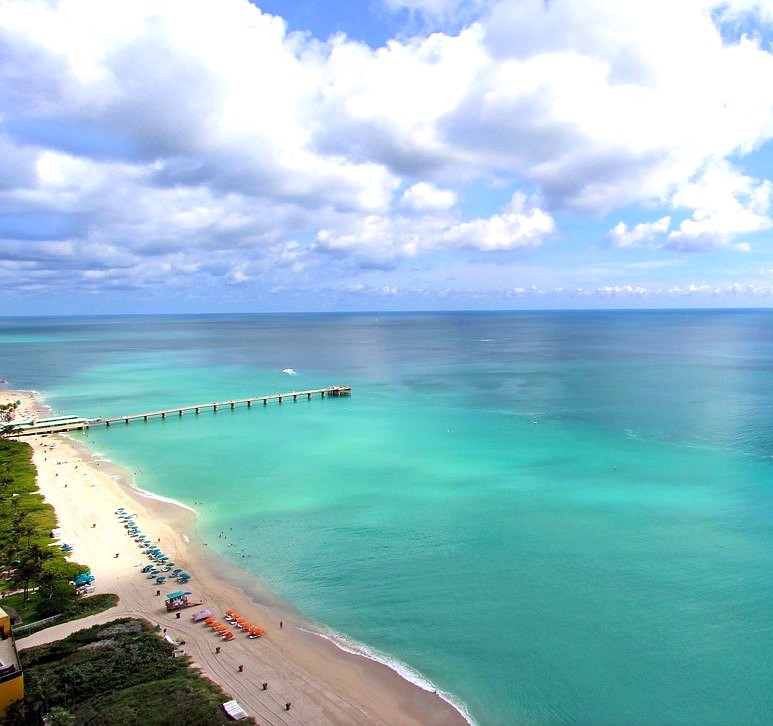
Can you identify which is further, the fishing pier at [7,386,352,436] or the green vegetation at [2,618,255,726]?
the fishing pier at [7,386,352,436]

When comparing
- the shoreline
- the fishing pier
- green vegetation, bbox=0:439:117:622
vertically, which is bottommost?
the shoreline

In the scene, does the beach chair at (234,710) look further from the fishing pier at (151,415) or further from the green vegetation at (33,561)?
the fishing pier at (151,415)

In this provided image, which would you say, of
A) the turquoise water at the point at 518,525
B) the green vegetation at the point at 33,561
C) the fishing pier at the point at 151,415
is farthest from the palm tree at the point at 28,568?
the fishing pier at the point at 151,415

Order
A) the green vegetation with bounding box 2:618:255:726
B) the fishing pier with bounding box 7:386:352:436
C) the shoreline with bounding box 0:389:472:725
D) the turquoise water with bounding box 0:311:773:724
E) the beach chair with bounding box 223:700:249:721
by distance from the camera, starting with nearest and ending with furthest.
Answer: the green vegetation with bounding box 2:618:255:726, the beach chair with bounding box 223:700:249:721, the shoreline with bounding box 0:389:472:725, the turquoise water with bounding box 0:311:773:724, the fishing pier with bounding box 7:386:352:436

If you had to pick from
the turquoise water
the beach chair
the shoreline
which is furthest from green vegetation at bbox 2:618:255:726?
the turquoise water

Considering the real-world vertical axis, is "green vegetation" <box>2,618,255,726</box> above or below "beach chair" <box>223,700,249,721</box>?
above

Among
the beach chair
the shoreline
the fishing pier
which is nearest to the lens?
the beach chair

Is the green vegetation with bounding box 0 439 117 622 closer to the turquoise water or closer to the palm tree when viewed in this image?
the palm tree
